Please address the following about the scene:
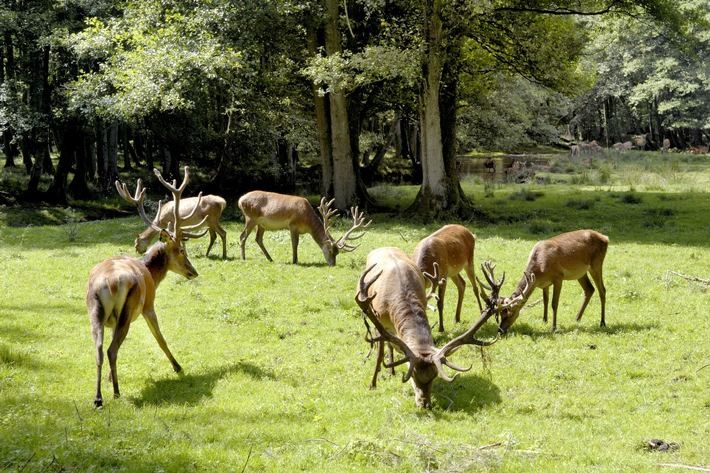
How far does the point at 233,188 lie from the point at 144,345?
24.0 meters

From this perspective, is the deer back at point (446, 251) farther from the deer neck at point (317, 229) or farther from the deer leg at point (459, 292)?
the deer neck at point (317, 229)

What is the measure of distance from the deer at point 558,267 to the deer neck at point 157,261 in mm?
5000

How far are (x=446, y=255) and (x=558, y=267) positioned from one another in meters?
1.83

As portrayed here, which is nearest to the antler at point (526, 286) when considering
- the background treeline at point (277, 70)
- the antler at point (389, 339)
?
the antler at point (389, 339)

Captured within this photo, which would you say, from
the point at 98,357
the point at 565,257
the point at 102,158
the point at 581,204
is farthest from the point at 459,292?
the point at 102,158

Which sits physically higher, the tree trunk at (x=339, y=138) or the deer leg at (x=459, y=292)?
the tree trunk at (x=339, y=138)

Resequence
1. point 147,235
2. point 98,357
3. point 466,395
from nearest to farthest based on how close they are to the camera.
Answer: point 98,357 < point 466,395 < point 147,235

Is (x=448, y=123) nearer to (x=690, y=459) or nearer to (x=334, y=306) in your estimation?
(x=334, y=306)

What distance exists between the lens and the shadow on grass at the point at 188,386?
827 centimetres

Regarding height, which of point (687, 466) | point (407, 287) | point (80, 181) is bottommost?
point (687, 466)

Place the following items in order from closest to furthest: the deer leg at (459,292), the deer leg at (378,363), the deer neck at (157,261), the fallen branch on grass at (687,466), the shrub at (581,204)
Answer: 1. the fallen branch on grass at (687,466)
2. the deer leg at (378,363)
3. the deer neck at (157,261)
4. the deer leg at (459,292)
5. the shrub at (581,204)

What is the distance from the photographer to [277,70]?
83.9 feet

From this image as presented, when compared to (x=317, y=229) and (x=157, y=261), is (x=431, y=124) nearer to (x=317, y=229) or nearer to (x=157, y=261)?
(x=317, y=229)

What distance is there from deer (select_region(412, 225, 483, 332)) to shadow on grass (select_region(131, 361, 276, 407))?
2.82 m
